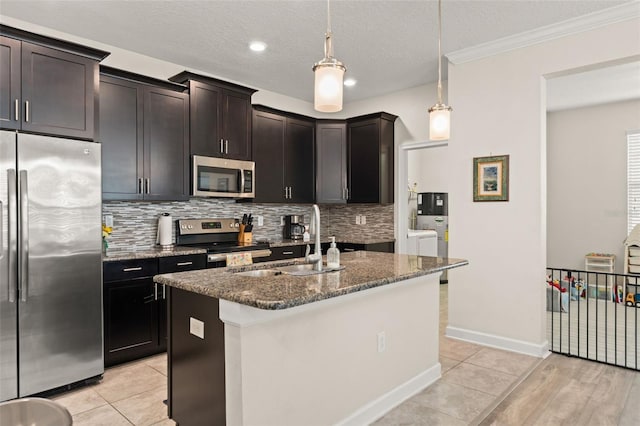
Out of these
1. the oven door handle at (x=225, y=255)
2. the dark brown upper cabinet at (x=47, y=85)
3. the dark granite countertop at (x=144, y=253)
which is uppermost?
the dark brown upper cabinet at (x=47, y=85)

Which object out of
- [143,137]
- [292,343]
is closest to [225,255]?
[143,137]

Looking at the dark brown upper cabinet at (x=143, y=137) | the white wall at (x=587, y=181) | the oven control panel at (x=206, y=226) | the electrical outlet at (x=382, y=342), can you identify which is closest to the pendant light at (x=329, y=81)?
the electrical outlet at (x=382, y=342)

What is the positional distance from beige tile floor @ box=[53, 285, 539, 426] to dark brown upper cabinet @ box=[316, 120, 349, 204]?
8.26 feet

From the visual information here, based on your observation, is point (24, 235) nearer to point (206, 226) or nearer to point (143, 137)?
point (143, 137)

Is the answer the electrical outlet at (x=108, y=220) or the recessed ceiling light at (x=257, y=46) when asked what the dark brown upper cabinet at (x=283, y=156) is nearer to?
the recessed ceiling light at (x=257, y=46)

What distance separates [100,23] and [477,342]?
4.35 meters

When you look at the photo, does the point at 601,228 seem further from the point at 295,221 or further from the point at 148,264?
the point at 148,264

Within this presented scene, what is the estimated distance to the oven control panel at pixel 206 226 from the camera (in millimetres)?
4293

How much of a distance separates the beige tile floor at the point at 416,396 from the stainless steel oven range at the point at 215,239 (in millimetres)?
1046

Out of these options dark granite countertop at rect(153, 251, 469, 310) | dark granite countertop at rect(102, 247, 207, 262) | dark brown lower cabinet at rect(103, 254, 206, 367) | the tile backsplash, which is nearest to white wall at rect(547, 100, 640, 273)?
the tile backsplash

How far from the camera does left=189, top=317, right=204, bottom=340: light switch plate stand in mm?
2049

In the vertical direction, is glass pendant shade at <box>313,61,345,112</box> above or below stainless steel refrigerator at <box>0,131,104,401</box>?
above

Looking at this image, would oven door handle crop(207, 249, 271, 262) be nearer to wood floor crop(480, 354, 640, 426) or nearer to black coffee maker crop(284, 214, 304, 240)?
black coffee maker crop(284, 214, 304, 240)

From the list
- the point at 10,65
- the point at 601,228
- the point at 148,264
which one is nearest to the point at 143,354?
the point at 148,264
